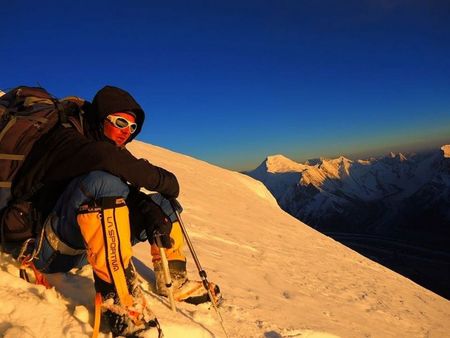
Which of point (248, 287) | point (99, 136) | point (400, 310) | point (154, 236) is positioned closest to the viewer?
point (154, 236)

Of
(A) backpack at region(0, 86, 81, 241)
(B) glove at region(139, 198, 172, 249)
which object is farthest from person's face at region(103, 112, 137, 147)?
(B) glove at region(139, 198, 172, 249)

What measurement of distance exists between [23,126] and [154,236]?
4.88 feet

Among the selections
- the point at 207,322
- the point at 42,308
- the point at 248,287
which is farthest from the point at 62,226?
the point at 248,287

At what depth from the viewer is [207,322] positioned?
412cm

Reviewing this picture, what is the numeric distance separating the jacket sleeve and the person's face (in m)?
0.42

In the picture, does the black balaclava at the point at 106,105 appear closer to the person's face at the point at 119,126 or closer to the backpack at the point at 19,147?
the person's face at the point at 119,126

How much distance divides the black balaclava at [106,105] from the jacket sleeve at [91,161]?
1.19 ft

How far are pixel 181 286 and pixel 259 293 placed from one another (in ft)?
7.55

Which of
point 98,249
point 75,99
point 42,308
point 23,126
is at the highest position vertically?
point 75,99

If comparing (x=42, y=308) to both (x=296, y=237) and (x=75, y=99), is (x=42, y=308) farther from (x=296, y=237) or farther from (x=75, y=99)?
(x=296, y=237)

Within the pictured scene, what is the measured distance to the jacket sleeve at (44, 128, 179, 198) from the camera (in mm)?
3217

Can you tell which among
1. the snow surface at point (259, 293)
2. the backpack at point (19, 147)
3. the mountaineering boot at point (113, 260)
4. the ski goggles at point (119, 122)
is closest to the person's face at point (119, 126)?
the ski goggles at point (119, 122)

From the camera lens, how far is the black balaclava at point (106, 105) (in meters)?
3.80

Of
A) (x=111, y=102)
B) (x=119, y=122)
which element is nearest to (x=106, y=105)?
(x=111, y=102)
